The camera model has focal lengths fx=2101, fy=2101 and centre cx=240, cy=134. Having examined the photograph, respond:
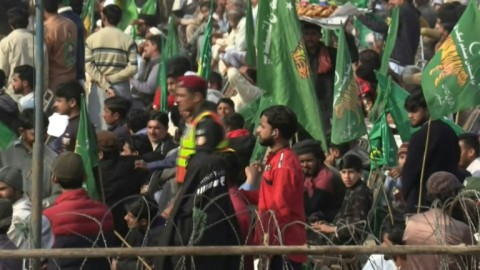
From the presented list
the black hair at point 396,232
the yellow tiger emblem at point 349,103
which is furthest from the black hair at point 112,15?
the black hair at point 396,232

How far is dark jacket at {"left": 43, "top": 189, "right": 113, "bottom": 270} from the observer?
12461 millimetres

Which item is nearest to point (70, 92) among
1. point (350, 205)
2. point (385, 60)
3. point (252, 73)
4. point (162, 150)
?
point (162, 150)

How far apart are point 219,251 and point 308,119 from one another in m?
5.91

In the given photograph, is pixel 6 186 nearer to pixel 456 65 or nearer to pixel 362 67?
pixel 456 65

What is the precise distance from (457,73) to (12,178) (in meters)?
3.74

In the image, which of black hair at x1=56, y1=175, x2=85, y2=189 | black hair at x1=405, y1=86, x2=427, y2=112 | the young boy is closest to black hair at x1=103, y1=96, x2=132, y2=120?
the young boy

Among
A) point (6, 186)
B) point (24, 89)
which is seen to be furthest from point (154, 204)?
point (24, 89)

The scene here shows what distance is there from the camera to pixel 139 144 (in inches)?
677

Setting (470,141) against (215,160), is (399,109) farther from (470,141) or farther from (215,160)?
(215,160)

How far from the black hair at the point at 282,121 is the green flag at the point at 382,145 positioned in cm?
308

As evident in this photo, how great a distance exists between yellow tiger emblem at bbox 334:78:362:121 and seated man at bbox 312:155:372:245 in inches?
46.2

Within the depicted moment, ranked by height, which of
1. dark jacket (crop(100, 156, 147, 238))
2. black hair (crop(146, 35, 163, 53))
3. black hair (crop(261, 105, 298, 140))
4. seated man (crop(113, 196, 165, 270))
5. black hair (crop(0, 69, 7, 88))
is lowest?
black hair (crop(146, 35, 163, 53))

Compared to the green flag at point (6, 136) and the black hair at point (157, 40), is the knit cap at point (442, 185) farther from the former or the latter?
the black hair at point (157, 40)

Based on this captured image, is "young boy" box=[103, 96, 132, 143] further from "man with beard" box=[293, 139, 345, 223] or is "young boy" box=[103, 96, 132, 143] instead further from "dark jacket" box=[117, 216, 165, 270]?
"dark jacket" box=[117, 216, 165, 270]
